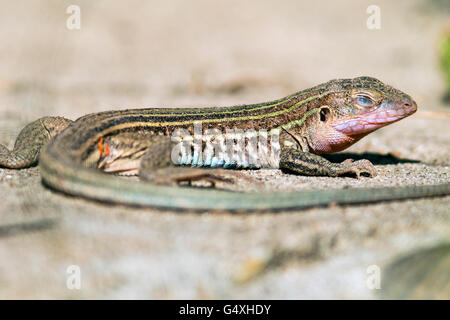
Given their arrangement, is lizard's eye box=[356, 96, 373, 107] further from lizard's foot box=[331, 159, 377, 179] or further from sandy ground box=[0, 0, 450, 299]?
sandy ground box=[0, 0, 450, 299]

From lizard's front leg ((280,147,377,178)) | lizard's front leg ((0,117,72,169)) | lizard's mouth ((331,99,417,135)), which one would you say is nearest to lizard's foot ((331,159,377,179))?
lizard's front leg ((280,147,377,178))

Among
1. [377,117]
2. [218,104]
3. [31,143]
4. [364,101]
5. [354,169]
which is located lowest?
[354,169]

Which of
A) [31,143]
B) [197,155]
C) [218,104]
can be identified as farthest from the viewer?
[218,104]

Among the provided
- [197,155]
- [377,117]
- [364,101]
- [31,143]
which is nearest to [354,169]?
[377,117]

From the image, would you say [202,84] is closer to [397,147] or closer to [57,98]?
[57,98]

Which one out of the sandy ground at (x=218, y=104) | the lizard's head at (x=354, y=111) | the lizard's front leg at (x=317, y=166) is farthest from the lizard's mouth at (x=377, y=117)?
the sandy ground at (x=218, y=104)

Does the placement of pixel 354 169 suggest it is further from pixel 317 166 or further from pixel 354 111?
pixel 354 111

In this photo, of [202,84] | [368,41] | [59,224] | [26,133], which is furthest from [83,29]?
[59,224]
